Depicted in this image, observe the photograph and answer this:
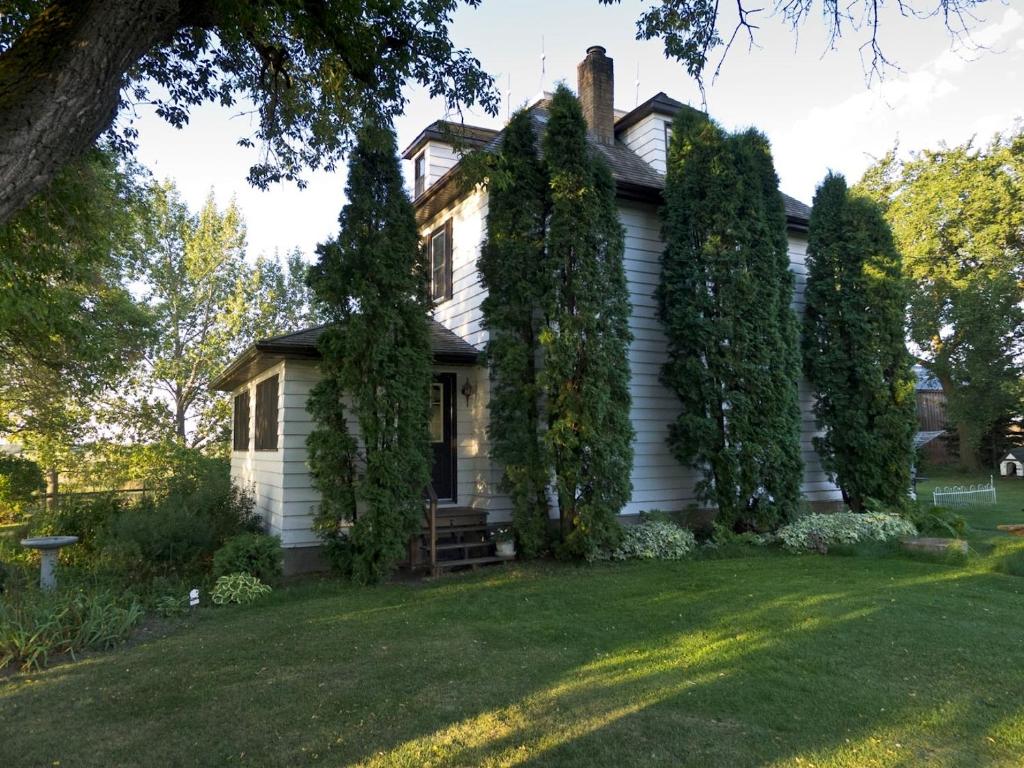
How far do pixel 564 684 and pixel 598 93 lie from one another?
10584 millimetres

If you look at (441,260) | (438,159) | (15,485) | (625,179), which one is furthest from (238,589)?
(15,485)

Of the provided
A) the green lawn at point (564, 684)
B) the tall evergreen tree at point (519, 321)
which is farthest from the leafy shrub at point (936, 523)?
the tall evergreen tree at point (519, 321)

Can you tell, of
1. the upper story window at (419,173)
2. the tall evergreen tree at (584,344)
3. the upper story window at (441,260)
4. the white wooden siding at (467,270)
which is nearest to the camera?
the tall evergreen tree at (584,344)

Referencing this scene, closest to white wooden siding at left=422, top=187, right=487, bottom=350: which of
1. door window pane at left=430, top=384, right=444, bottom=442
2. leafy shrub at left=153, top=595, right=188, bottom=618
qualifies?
door window pane at left=430, top=384, right=444, bottom=442

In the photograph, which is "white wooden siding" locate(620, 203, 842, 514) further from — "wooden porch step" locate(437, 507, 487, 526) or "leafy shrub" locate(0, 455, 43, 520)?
"leafy shrub" locate(0, 455, 43, 520)

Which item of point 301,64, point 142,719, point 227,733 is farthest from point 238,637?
point 301,64

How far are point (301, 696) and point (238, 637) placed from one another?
5.50 feet

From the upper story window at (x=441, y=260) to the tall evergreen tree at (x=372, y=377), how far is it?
3.20 metres

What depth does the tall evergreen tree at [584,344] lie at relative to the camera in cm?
766

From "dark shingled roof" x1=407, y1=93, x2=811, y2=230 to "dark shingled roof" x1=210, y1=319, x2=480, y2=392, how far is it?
2298mm

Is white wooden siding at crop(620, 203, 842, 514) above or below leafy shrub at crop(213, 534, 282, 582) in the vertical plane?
above

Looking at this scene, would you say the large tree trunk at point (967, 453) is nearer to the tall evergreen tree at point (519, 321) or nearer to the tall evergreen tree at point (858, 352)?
the tall evergreen tree at point (858, 352)

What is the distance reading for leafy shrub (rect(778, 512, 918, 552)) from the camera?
27.7 ft

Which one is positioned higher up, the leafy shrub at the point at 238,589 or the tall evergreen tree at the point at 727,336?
the tall evergreen tree at the point at 727,336
